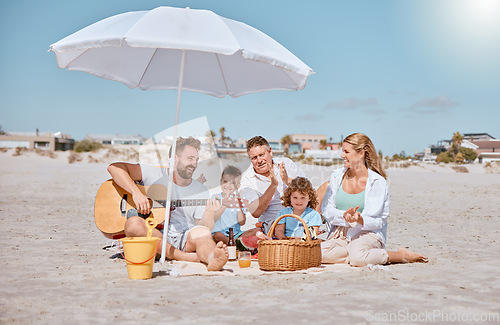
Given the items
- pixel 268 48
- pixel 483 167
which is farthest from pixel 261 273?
pixel 483 167

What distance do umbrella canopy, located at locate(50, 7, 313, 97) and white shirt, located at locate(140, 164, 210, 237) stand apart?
3.95 feet

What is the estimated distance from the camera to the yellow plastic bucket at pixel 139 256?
450 centimetres

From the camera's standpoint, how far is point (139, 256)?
4508 millimetres

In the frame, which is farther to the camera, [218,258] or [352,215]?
[352,215]

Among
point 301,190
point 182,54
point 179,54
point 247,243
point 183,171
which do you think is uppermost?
point 179,54

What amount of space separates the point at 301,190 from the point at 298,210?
242 mm

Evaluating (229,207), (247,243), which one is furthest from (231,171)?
(247,243)

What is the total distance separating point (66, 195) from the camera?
14.8 meters

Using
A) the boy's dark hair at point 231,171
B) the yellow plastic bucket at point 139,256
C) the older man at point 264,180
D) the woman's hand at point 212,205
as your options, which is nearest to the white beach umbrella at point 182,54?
the woman's hand at point 212,205

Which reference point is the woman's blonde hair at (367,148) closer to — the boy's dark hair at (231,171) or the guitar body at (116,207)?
the boy's dark hair at (231,171)

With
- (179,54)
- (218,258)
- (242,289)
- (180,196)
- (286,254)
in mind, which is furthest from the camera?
(179,54)

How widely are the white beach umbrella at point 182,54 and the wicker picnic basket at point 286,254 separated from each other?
3.39 feet

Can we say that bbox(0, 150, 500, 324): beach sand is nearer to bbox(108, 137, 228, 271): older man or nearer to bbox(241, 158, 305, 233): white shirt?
bbox(108, 137, 228, 271): older man

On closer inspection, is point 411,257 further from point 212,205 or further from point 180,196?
point 180,196
